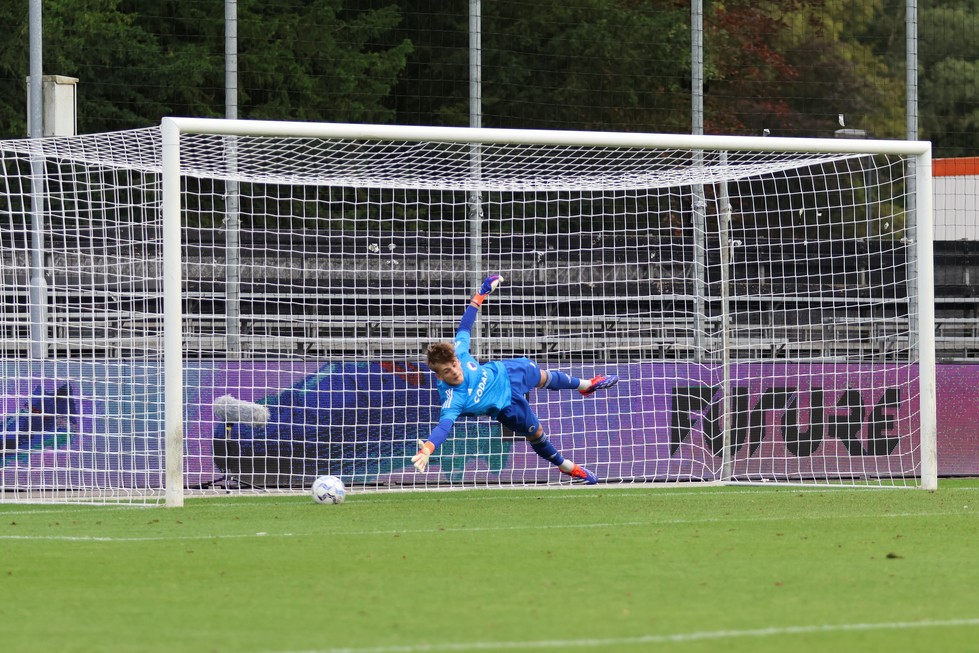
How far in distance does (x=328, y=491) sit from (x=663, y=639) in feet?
18.6

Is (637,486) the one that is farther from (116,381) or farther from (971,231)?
(971,231)

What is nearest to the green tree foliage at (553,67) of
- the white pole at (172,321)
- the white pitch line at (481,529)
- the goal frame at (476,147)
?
the goal frame at (476,147)

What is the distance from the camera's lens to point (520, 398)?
11875 millimetres

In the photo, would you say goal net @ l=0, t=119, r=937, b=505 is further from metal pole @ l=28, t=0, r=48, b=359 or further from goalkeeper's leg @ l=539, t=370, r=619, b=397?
goalkeeper's leg @ l=539, t=370, r=619, b=397

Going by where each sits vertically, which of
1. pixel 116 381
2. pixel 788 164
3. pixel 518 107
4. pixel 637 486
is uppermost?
pixel 518 107

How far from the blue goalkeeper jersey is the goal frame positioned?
1.73 meters

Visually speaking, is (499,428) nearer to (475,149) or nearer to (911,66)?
(475,149)

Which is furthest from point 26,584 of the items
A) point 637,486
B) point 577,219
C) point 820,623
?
point 577,219

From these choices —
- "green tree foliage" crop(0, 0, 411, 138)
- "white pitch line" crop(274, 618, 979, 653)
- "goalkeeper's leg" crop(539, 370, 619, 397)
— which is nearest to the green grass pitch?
"white pitch line" crop(274, 618, 979, 653)

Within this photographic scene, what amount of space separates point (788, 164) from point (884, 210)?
4.33 m

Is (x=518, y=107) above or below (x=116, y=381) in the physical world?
above

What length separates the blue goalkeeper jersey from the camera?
37.4 ft

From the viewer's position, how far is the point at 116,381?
481 inches

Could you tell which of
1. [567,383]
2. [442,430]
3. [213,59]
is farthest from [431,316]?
[442,430]
